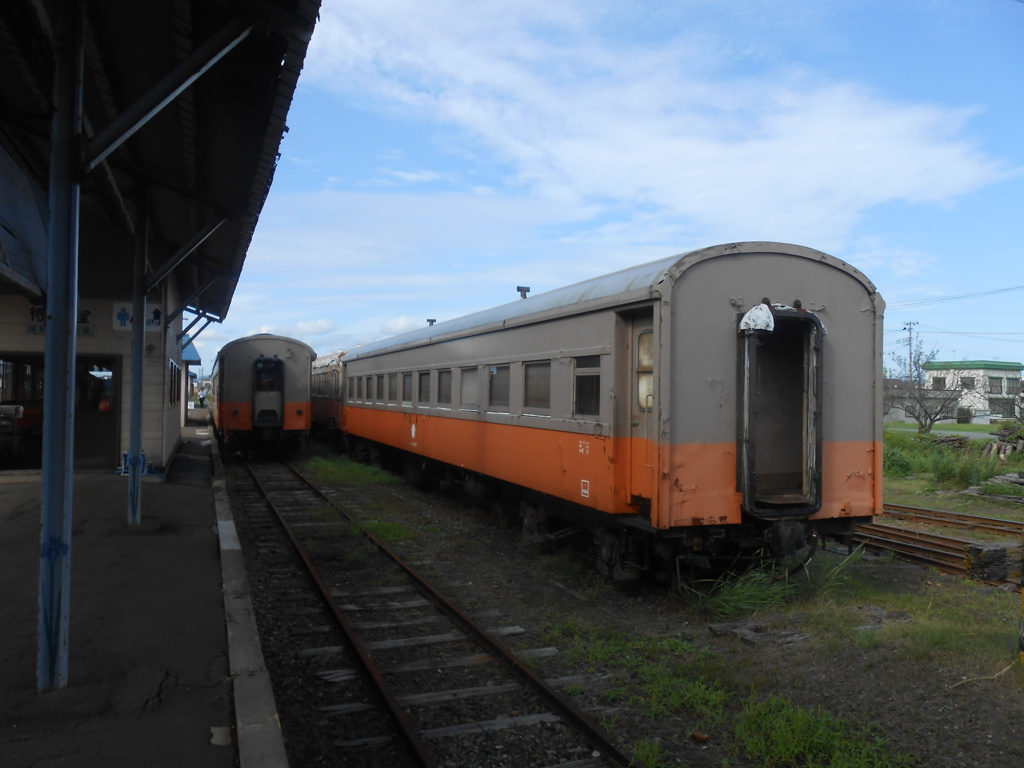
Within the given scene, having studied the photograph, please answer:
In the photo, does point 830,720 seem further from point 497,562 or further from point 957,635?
point 497,562

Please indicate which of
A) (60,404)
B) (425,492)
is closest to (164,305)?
(425,492)

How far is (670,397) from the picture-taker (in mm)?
6250

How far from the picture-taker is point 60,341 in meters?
4.20

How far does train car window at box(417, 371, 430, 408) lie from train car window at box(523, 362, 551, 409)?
4296 millimetres

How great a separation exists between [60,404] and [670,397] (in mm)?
4244

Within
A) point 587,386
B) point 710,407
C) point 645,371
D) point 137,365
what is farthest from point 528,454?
point 137,365

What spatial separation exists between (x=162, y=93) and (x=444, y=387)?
24.2ft

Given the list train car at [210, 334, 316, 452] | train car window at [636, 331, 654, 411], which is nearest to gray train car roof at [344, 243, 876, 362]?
train car window at [636, 331, 654, 411]

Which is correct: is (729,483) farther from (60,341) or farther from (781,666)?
(60,341)

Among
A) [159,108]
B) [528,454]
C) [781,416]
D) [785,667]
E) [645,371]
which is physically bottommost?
[785,667]

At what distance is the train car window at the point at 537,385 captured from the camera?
815cm

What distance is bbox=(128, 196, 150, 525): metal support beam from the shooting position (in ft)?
29.7

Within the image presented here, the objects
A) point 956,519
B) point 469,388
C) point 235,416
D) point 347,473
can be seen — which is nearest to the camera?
point 469,388

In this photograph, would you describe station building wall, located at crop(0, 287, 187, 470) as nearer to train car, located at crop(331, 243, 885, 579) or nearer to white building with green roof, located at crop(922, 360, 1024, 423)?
train car, located at crop(331, 243, 885, 579)
